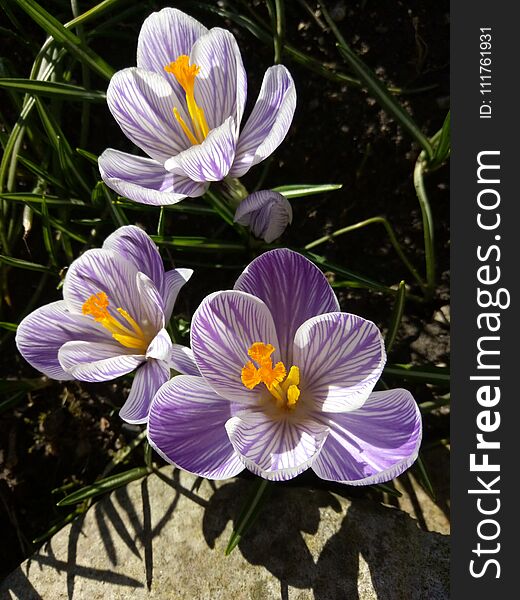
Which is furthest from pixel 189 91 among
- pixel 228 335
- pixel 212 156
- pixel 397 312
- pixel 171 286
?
pixel 397 312

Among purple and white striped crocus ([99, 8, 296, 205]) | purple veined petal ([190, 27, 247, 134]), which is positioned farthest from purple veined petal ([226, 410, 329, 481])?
purple veined petal ([190, 27, 247, 134])

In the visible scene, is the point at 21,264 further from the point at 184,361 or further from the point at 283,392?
the point at 283,392

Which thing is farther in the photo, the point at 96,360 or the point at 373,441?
the point at 96,360

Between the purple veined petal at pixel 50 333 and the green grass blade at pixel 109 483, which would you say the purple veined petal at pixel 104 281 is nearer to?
the purple veined petal at pixel 50 333

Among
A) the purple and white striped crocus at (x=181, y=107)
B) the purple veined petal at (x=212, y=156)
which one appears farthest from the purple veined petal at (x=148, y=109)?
the purple veined petal at (x=212, y=156)

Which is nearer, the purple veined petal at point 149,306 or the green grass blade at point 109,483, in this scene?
the purple veined petal at point 149,306

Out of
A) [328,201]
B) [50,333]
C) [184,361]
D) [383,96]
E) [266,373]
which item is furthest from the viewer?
[328,201]
